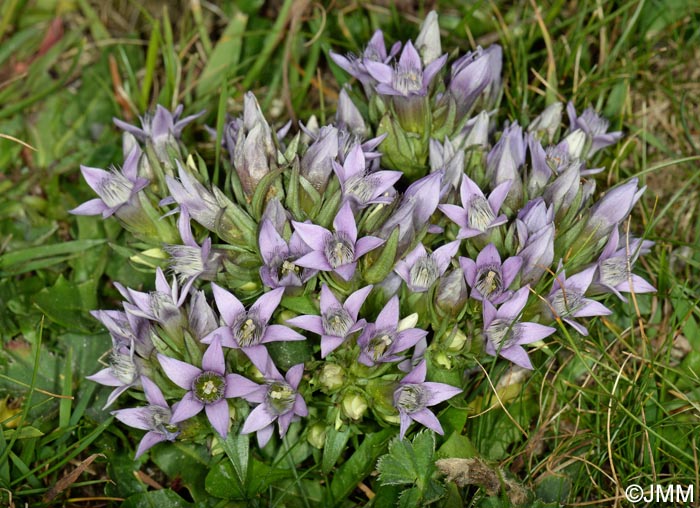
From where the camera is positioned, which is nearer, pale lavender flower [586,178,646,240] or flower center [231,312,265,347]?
flower center [231,312,265,347]

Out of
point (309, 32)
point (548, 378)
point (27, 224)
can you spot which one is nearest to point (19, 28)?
point (27, 224)

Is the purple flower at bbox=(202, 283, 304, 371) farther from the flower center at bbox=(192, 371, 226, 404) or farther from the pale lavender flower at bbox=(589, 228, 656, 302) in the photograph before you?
the pale lavender flower at bbox=(589, 228, 656, 302)

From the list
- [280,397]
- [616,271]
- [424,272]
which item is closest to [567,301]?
[616,271]

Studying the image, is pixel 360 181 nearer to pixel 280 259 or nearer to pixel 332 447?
pixel 280 259

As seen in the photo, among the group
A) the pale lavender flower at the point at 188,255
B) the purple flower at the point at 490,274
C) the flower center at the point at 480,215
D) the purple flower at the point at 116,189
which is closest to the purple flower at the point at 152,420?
the pale lavender flower at the point at 188,255

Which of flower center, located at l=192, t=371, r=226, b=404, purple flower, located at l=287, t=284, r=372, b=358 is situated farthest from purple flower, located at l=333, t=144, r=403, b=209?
flower center, located at l=192, t=371, r=226, b=404

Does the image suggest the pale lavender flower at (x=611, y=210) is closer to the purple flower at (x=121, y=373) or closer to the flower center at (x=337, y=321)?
the flower center at (x=337, y=321)
